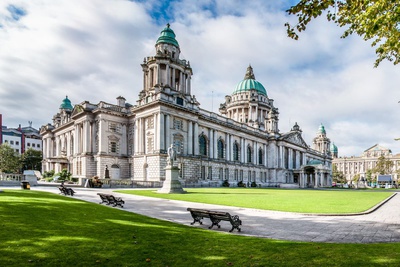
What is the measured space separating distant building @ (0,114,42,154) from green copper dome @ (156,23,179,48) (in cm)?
8538

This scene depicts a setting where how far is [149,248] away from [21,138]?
416 ft

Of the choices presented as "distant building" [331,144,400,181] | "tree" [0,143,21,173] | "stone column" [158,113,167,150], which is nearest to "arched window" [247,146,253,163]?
"stone column" [158,113,167,150]

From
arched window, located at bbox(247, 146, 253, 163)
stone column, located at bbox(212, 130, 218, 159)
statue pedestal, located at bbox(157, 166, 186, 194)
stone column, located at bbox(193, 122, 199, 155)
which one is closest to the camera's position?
statue pedestal, located at bbox(157, 166, 186, 194)

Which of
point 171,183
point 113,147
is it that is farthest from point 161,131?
point 171,183

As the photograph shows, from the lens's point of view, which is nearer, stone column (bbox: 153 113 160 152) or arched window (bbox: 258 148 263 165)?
stone column (bbox: 153 113 160 152)

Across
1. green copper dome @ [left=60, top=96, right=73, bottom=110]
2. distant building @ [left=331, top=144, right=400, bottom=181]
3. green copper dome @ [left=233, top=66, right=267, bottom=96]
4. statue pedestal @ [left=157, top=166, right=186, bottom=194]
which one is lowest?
distant building @ [left=331, top=144, right=400, bottom=181]

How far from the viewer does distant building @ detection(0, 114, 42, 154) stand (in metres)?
108

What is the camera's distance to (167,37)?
54.9 metres

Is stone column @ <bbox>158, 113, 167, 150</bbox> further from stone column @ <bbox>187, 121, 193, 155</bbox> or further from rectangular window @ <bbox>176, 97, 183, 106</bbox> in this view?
stone column @ <bbox>187, 121, 193, 155</bbox>

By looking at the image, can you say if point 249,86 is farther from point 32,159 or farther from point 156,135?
point 32,159

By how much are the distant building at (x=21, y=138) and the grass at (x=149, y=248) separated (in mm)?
118238

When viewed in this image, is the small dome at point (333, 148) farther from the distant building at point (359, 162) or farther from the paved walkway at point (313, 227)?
the paved walkway at point (313, 227)

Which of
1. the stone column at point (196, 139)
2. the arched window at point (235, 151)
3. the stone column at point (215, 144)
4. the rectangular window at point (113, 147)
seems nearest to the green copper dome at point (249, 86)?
the arched window at point (235, 151)

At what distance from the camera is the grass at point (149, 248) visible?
657 cm
